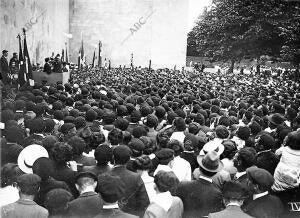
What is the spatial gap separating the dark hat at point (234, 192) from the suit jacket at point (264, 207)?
416 mm

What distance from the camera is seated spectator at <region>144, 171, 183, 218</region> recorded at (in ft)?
13.1

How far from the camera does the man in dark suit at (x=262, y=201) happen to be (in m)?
4.25

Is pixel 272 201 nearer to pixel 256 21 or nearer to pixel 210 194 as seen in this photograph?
pixel 210 194

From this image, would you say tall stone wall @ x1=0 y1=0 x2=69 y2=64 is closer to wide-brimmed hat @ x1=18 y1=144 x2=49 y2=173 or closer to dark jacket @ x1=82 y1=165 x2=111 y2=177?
wide-brimmed hat @ x1=18 y1=144 x2=49 y2=173

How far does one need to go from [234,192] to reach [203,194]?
593mm

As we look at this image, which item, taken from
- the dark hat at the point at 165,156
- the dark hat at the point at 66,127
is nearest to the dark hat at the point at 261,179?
the dark hat at the point at 165,156

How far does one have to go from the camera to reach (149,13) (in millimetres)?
35844

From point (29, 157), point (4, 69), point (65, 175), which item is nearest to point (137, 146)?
point (65, 175)

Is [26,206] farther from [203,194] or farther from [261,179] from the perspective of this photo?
[261,179]

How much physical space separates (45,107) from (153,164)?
3.83 m

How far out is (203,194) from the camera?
4434 millimetres

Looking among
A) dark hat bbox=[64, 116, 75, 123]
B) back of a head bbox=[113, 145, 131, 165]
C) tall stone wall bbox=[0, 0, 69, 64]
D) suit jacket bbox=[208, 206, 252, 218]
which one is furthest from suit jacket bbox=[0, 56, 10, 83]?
suit jacket bbox=[208, 206, 252, 218]

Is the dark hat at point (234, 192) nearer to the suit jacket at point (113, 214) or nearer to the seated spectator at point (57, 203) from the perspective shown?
the suit jacket at point (113, 214)

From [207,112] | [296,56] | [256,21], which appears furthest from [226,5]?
[207,112]
